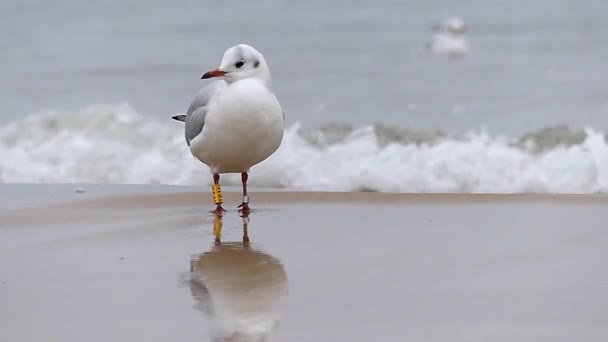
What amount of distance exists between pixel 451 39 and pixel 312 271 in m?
9.75

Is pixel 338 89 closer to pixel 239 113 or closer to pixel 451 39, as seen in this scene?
pixel 451 39

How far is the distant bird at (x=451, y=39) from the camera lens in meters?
12.5

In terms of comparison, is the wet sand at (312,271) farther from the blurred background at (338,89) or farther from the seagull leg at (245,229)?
the blurred background at (338,89)

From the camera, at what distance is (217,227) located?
555 centimetres

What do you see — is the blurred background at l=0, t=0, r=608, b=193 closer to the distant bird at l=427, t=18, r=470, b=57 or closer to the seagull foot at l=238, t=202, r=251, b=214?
the distant bird at l=427, t=18, r=470, b=57

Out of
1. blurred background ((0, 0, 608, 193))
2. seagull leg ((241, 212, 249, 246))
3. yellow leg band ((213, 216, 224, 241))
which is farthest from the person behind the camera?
blurred background ((0, 0, 608, 193))

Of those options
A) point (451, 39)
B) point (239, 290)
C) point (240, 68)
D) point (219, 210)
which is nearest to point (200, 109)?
point (240, 68)

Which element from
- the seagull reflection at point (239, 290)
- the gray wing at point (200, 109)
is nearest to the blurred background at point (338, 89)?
the gray wing at point (200, 109)

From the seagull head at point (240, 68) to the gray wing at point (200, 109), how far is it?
10cm

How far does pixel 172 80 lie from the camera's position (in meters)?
12.0

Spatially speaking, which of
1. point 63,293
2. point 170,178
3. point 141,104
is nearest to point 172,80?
point 141,104

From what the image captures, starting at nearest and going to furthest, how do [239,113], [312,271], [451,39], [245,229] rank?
[312,271] < [245,229] < [239,113] < [451,39]

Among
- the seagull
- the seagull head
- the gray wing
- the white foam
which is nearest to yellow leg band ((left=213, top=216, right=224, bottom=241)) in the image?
the seagull

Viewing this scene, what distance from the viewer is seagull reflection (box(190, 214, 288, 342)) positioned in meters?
3.22
